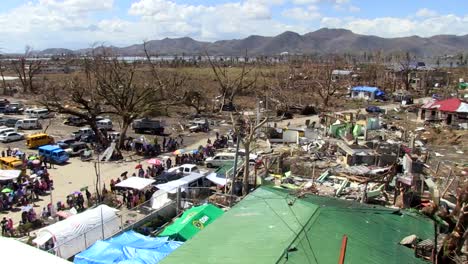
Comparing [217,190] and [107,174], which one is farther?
[107,174]

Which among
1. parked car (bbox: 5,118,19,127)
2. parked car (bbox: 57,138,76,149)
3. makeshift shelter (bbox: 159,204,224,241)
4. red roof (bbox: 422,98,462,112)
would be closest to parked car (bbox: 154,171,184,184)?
makeshift shelter (bbox: 159,204,224,241)

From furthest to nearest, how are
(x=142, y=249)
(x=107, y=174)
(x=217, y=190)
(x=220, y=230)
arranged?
(x=107, y=174), (x=217, y=190), (x=142, y=249), (x=220, y=230)

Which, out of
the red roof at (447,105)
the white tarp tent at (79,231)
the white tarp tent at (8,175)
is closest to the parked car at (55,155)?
the white tarp tent at (8,175)

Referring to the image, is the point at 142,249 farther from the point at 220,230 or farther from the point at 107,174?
the point at 107,174

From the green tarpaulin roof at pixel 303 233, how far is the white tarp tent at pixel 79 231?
561 cm

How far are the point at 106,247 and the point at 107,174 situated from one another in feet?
43.8

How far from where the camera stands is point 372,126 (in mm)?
36719

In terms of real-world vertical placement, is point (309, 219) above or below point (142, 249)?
above

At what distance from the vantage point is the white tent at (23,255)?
698 centimetres

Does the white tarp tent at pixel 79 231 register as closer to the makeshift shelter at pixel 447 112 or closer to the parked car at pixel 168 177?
the parked car at pixel 168 177

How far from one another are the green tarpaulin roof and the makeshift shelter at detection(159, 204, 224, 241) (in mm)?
2361

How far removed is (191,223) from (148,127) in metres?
25.2

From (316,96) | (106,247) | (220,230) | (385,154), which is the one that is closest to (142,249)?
(106,247)

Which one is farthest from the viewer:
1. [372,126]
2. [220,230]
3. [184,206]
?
[372,126]
